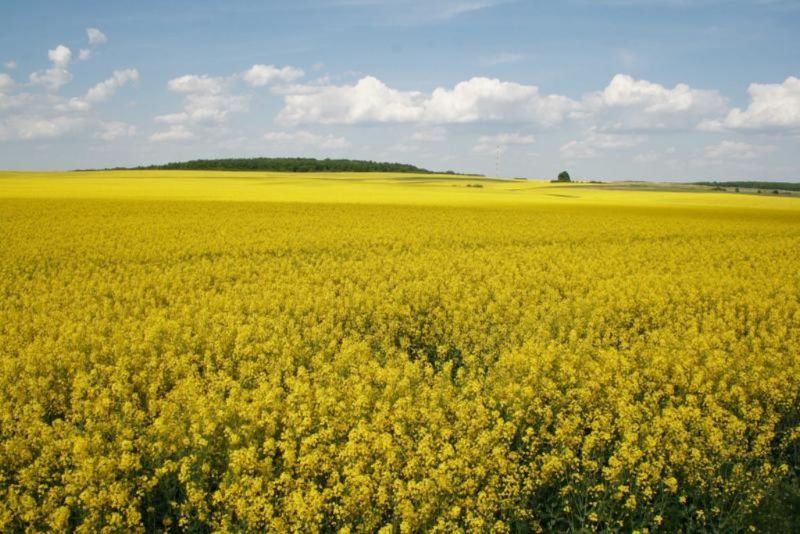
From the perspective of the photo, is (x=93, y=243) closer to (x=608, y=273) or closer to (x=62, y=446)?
(x=62, y=446)

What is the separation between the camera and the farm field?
5.07m

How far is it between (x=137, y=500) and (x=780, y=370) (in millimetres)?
8426

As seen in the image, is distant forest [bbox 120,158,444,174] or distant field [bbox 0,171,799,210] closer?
distant field [bbox 0,171,799,210]

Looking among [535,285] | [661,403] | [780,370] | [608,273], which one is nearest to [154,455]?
[661,403]

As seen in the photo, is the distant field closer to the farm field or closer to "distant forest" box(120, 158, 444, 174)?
the farm field

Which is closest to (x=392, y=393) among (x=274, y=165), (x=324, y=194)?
(x=324, y=194)

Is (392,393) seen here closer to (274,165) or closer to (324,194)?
(324,194)

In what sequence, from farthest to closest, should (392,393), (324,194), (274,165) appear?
(274,165)
(324,194)
(392,393)

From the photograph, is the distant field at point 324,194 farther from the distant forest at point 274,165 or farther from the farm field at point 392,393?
the distant forest at point 274,165

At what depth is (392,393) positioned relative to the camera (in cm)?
691

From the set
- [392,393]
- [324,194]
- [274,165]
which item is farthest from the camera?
[274,165]

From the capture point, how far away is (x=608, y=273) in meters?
15.2

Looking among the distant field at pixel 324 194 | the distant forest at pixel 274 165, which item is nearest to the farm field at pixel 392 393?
the distant field at pixel 324 194

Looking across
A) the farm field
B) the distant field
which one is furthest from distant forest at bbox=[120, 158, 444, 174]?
the farm field
